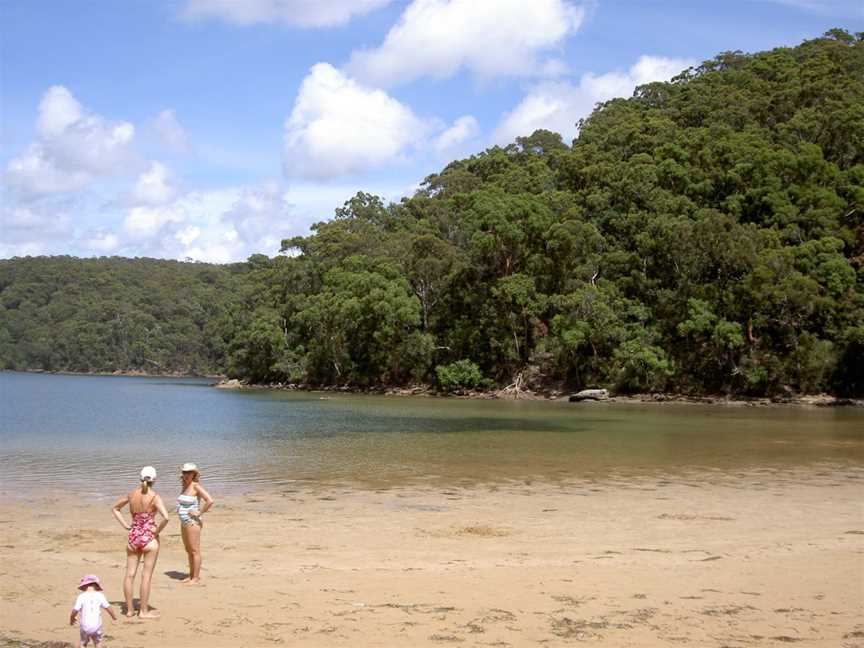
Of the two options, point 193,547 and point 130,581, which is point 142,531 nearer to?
point 130,581

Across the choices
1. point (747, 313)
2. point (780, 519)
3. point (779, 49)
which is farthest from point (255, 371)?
point (780, 519)

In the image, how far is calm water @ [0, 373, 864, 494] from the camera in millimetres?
20078

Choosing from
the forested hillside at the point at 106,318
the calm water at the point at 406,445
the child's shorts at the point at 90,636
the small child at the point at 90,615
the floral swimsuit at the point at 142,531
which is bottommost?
the calm water at the point at 406,445

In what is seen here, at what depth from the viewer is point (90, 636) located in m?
7.08

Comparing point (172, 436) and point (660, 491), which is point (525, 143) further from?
point (660, 491)

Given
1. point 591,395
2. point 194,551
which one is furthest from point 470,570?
point 591,395

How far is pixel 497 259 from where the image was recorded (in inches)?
2766

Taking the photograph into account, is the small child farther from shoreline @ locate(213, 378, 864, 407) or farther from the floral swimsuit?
shoreline @ locate(213, 378, 864, 407)

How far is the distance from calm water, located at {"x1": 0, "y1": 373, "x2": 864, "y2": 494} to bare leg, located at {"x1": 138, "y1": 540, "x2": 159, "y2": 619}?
8914 millimetres

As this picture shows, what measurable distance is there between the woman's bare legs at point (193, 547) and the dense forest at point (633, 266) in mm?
51142

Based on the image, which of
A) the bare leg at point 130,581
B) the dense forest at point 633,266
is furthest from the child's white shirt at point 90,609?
the dense forest at point 633,266

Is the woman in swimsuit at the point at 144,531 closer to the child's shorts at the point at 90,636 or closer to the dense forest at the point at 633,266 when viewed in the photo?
the child's shorts at the point at 90,636

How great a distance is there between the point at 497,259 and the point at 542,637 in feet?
208

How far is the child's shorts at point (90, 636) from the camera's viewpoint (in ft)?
23.1
